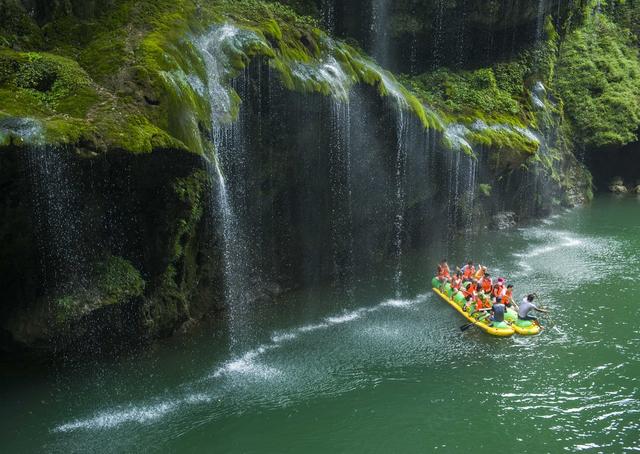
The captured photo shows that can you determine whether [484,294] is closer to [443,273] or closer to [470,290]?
[470,290]

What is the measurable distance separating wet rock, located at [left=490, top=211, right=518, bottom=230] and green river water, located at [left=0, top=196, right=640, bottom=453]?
1064 centimetres

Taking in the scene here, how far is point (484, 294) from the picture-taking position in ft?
53.4

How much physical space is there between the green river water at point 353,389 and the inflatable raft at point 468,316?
0.82 ft

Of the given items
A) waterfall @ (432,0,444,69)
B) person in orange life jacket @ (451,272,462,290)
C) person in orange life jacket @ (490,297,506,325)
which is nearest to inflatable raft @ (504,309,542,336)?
person in orange life jacket @ (490,297,506,325)

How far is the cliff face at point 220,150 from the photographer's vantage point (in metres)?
10.7

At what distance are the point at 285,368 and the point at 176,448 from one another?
3.49m

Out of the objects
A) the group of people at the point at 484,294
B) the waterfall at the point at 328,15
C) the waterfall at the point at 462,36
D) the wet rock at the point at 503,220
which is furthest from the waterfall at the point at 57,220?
the wet rock at the point at 503,220

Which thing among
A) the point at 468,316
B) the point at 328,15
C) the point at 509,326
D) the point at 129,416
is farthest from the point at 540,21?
the point at 129,416

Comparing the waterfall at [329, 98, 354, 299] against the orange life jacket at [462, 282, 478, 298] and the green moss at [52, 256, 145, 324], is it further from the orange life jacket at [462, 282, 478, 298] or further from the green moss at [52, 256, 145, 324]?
the green moss at [52, 256, 145, 324]

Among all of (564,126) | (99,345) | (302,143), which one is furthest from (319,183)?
(564,126)

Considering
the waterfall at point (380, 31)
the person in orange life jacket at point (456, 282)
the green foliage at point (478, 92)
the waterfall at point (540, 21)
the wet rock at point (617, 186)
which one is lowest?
the person in orange life jacket at point (456, 282)

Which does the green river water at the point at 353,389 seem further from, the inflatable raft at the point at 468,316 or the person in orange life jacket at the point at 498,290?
the person in orange life jacket at the point at 498,290

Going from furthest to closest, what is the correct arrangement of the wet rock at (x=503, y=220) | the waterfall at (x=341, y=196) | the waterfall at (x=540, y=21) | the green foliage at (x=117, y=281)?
the wet rock at (x=503, y=220) → the waterfall at (x=540, y=21) → the waterfall at (x=341, y=196) → the green foliage at (x=117, y=281)

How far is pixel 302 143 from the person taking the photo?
634 inches
